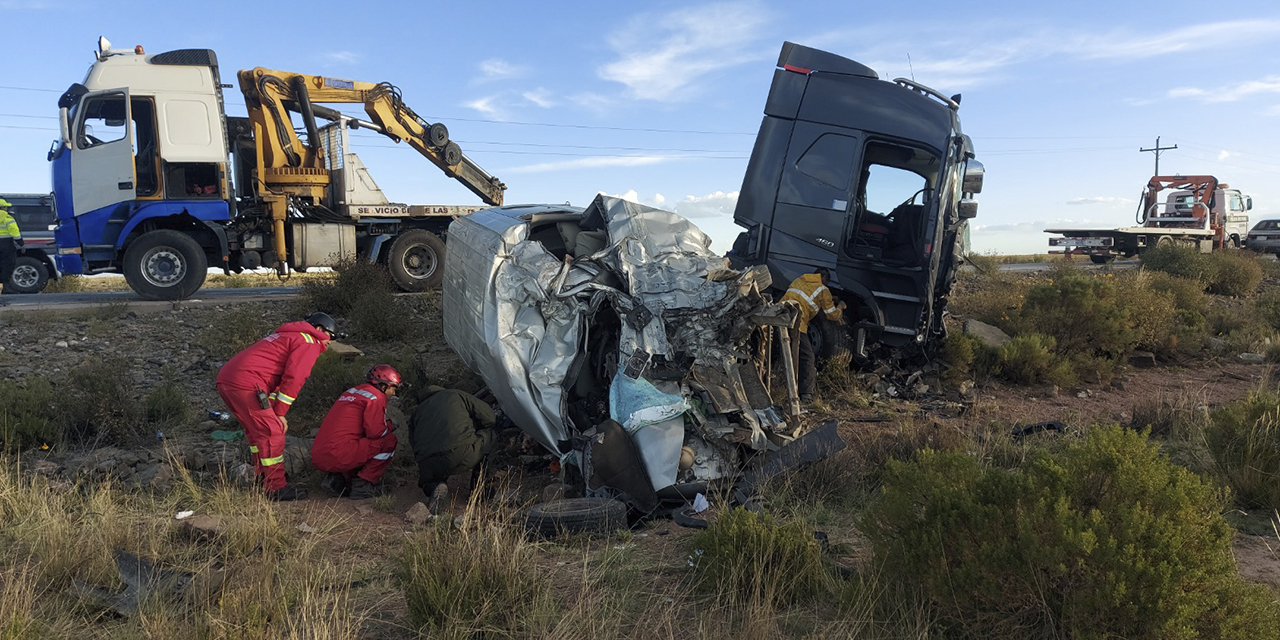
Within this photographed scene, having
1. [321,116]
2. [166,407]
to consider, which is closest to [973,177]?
[166,407]

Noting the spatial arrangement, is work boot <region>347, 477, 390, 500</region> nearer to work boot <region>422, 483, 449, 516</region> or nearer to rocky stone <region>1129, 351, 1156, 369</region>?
work boot <region>422, 483, 449, 516</region>

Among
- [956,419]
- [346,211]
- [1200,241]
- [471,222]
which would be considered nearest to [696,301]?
[471,222]

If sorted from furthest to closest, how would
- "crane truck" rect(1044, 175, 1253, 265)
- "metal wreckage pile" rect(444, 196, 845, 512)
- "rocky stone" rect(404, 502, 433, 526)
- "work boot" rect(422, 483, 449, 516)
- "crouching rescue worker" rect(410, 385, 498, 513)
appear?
1. "crane truck" rect(1044, 175, 1253, 265)
2. "crouching rescue worker" rect(410, 385, 498, 513)
3. "work boot" rect(422, 483, 449, 516)
4. "metal wreckage pile" rect(444, 196, 845, 512)
5. "rocky stone" rect(404, 502, 433, 526)

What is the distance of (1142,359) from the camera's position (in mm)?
9969

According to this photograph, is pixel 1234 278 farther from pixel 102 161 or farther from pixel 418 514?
pixel 102 161

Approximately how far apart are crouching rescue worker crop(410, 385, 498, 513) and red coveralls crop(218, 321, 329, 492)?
36.7 inches

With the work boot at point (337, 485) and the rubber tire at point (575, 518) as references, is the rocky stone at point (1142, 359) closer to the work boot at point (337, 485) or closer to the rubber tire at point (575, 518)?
the rubber tire at point (575, 518)

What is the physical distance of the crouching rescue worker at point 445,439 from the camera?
5559 mm

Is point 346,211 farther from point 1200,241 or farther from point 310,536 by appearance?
point 1200,241

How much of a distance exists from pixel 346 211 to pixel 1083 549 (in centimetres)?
1161

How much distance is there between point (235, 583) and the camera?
133 inches

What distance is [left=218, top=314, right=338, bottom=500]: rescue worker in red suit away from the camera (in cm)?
578

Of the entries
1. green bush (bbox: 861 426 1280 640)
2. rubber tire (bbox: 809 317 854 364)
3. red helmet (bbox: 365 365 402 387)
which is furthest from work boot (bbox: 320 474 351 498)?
rubber tire (bbox: 809 317 854 364)

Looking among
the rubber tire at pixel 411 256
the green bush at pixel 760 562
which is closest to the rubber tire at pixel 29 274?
the rubber tire at pixel 411 256
